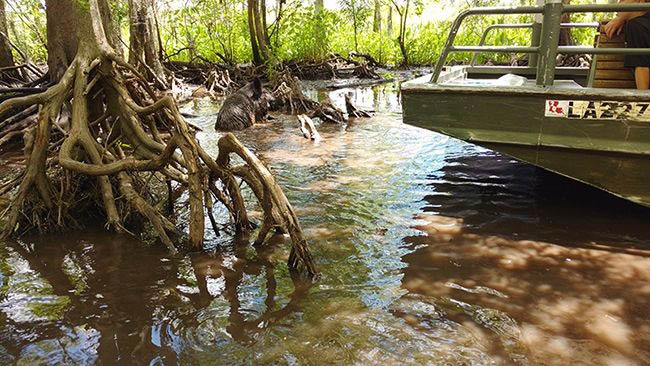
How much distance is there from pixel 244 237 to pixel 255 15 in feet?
41.9

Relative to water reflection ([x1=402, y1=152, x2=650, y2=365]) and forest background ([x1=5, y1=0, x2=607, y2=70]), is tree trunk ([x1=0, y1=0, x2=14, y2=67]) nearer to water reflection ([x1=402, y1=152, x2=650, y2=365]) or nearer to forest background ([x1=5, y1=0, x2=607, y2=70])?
forest background ([x1=5, y1=0, x2=607, y2=70])

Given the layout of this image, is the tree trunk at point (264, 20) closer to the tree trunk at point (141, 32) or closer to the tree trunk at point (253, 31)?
the tree trunk at point (253, 31)

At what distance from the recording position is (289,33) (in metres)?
18.1

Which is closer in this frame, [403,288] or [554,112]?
[403,288]

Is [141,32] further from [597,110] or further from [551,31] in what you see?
[597,110]

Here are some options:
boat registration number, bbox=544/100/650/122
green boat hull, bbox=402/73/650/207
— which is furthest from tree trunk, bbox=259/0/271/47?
boat registration number, bbox=544/100/650/122

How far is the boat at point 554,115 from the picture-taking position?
4.24 meters

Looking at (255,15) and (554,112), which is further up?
(255,15)

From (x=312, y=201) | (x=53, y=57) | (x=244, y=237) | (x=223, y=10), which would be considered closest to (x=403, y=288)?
(x=244, y=237)

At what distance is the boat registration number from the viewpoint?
4.18 metres

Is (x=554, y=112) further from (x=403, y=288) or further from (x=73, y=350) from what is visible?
(x=73, y=350)

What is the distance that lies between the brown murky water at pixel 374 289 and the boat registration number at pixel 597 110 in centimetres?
103

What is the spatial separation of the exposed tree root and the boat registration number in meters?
2.54

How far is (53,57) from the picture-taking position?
7.29 m
